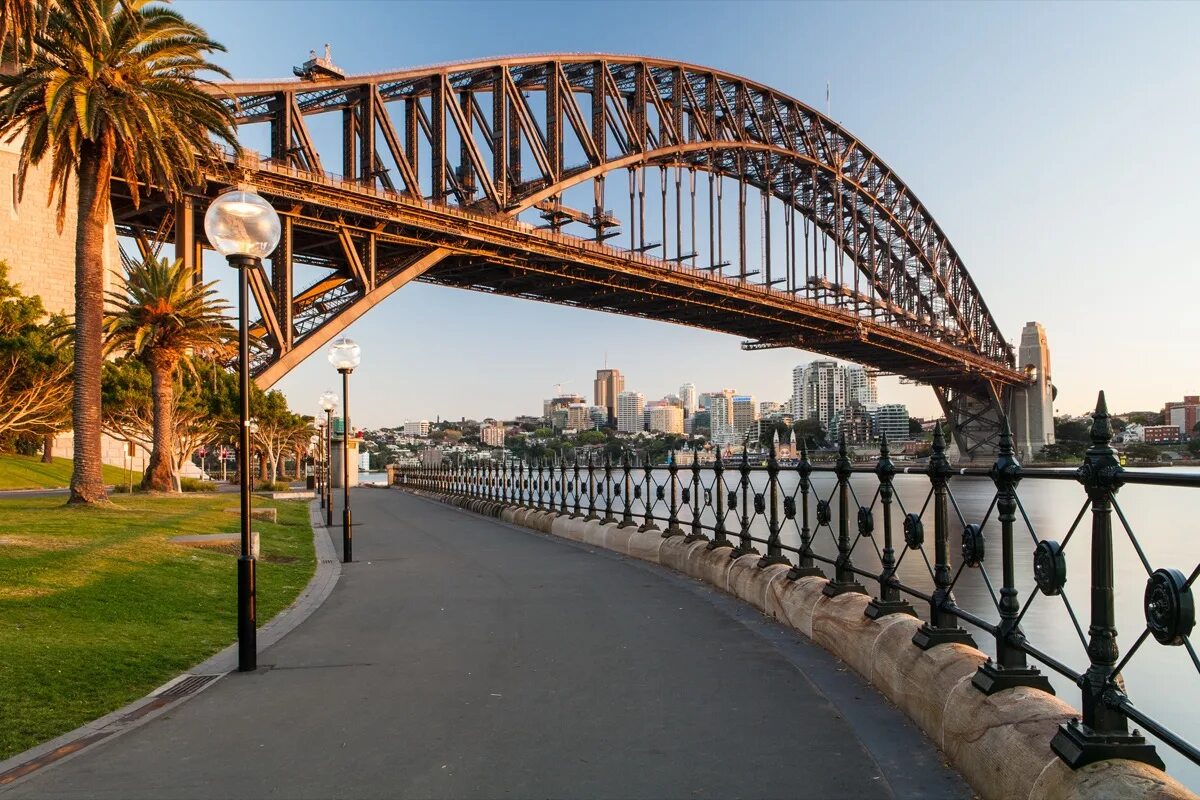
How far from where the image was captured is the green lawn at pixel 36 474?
42.7 m

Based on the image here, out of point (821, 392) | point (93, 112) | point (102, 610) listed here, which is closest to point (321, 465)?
point (93, 112)

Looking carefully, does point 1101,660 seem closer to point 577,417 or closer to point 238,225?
point 238,225

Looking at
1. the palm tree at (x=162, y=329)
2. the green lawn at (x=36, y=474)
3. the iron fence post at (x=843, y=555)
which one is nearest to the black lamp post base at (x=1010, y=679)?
the iron fence post at (x=843, y=555)

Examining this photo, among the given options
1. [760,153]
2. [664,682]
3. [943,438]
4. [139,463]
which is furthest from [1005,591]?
[760,153]

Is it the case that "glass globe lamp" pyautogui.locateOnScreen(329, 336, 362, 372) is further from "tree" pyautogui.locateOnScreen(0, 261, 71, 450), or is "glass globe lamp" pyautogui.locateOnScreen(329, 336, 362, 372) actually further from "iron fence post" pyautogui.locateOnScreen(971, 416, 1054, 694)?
"tree" pyautogui.locateOnScreen(0, 261, 71, 450)

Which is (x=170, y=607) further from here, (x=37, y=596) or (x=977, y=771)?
(x=977, y=771)

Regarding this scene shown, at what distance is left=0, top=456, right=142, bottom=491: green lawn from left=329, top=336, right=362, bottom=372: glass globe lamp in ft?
101

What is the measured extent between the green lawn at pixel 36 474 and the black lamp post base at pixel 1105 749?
45546mm

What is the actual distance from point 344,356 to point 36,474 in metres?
38.6

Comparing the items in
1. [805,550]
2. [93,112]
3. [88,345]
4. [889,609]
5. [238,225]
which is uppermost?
[93,112]

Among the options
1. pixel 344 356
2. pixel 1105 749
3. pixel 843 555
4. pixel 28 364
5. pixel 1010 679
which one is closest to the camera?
pixel 1105 749

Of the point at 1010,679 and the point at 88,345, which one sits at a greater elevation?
the point at 88,345

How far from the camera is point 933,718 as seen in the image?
457 cm

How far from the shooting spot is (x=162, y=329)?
28.3 m
